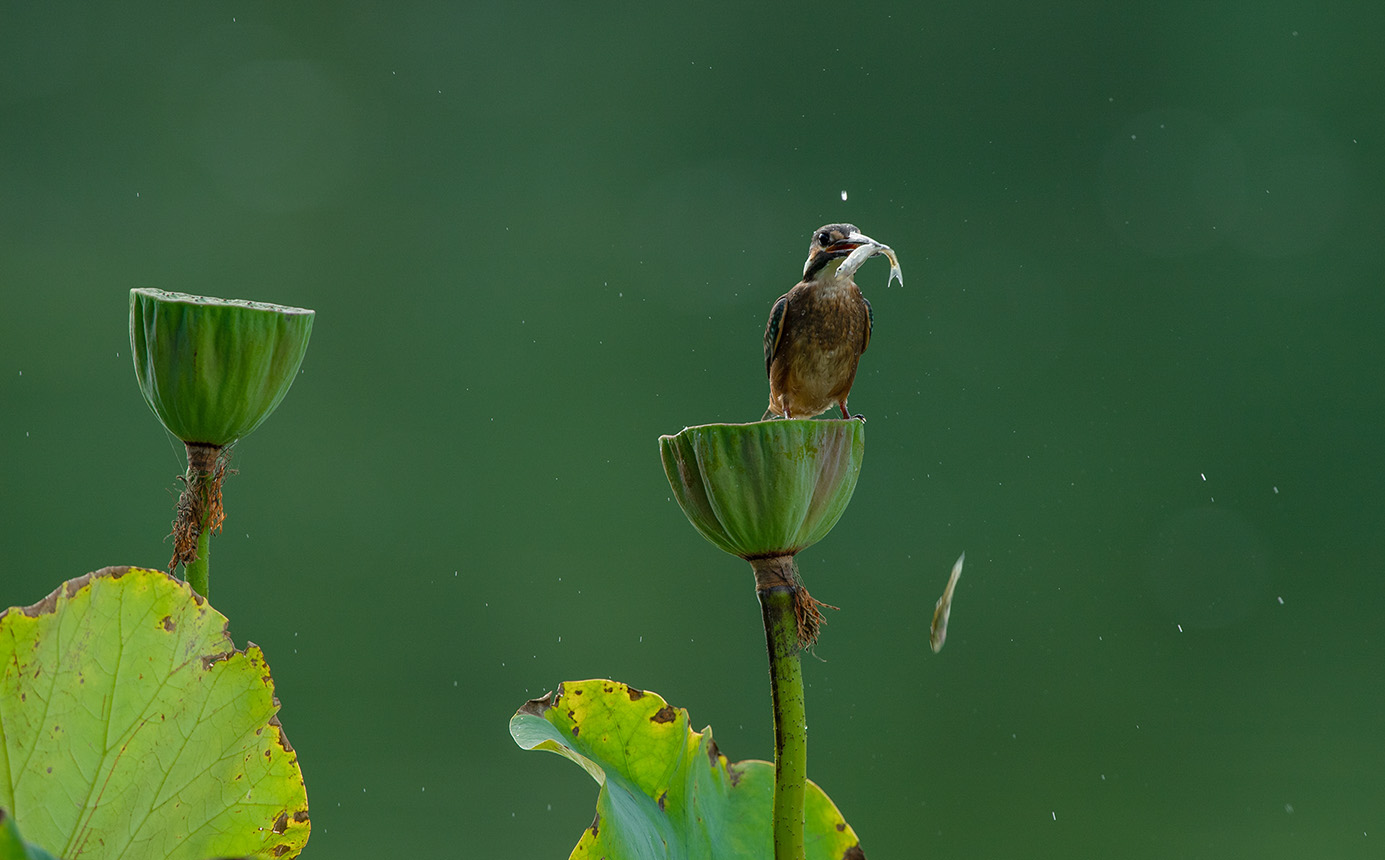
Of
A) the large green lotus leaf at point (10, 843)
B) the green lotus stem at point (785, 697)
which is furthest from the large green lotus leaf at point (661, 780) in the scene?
the large green lotus leaf at point (10, 843)

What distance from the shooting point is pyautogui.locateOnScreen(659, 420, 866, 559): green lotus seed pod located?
323 millimetres

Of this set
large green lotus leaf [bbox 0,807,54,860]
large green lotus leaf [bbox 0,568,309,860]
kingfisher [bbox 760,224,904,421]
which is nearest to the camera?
large green lotus leaf [bbox 0,807,54,860]

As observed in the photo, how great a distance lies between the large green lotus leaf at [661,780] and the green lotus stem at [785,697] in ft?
0.24

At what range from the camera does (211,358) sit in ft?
1.07

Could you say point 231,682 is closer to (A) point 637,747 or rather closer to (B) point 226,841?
(B) point 226,841

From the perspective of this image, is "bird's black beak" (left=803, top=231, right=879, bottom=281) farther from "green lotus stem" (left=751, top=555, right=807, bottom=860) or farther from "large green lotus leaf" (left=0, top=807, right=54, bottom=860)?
"large green lotus leaf" (left=0, top=807, right=54, bottom=860)

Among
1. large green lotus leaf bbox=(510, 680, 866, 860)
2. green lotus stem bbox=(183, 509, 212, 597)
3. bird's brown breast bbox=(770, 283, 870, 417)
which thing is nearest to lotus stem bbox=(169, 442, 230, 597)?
green lotus stem bbox=(183, 509, 212, 597)

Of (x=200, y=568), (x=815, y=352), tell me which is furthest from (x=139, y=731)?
(x=815, y=352)

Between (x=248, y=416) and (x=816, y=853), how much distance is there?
0.23 m

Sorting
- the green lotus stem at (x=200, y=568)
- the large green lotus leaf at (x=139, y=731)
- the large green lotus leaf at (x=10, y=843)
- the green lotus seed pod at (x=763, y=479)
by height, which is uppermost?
the green lotus seed pod at (x=763, y=479)

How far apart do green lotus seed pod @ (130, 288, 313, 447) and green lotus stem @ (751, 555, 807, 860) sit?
15 cm

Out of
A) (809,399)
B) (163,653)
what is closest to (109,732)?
(163,653)

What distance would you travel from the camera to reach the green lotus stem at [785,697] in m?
0.30

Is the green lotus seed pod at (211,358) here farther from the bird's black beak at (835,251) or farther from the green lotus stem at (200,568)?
the bird's black beak at (835,251)
